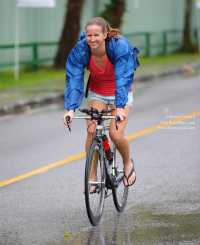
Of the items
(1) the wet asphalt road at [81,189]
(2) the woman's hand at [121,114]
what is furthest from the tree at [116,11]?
(2) the woman's hand at [121,114]

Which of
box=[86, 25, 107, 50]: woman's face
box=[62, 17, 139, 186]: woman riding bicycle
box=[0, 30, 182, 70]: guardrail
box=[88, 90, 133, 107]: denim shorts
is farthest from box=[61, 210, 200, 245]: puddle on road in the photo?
box=[0, 30, 182, 70]: guardrail

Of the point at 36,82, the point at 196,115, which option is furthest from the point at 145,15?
the point at 196,115

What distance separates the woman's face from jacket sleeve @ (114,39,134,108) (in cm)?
22

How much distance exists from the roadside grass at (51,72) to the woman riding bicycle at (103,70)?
1087cm

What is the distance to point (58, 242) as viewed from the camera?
4.89 meters

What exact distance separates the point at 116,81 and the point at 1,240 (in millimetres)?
1730

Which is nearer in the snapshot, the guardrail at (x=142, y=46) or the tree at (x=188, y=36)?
the guardrail at (x=142, y=46)

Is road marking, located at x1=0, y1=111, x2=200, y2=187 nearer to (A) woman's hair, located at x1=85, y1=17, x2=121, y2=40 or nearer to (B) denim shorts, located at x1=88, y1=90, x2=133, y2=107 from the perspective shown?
(B) denim shorts, located at x1=88, y1=90, x2=133, y2=107

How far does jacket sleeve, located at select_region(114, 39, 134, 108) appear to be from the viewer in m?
5.22

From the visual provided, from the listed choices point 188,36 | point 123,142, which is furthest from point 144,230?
point 188,36

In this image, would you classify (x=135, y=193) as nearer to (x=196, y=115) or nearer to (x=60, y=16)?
(x=196, y=115)

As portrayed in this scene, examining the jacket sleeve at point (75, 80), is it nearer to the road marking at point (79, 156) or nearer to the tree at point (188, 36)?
the road marking at point (79, 156)

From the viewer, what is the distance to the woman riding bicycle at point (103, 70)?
5219 mm

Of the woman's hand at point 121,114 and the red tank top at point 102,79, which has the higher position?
the red tank top at point 102,79
